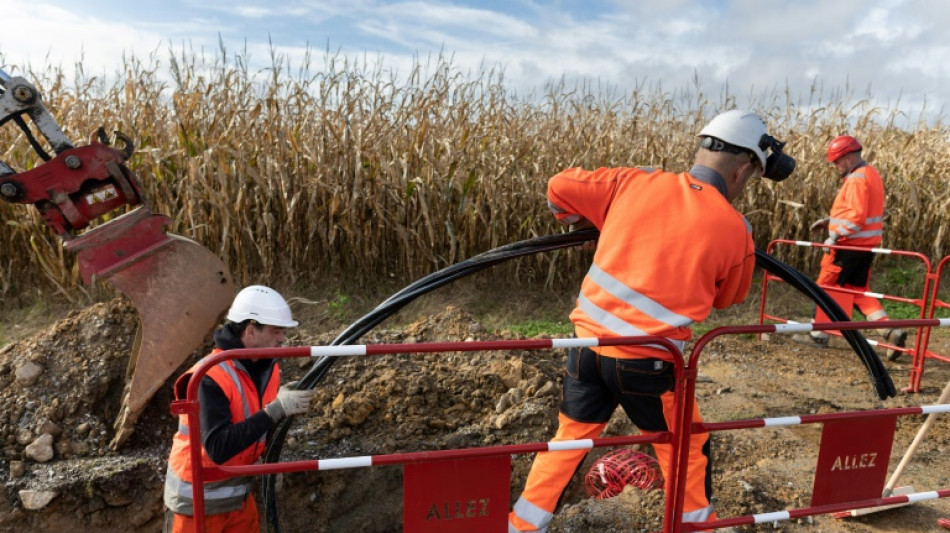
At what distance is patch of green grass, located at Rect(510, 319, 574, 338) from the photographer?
6.62 meters

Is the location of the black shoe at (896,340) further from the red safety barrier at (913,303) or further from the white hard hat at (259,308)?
the white hard hat at (259,308)

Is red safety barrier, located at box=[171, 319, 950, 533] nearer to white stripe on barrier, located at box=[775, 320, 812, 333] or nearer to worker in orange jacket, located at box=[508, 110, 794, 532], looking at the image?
white stripe on barrier, located at box=[775, 320, 812, 333]

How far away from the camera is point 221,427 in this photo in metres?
2.50

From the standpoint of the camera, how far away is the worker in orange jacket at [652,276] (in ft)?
8.40

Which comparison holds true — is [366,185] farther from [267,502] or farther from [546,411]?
[267,502]

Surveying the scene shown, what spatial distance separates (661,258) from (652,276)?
0.08 meters

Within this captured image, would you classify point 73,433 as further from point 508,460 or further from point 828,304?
point 828,304

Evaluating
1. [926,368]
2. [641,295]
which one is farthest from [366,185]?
[926,368]

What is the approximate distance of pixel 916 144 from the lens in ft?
34.1

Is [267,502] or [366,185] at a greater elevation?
[366,185]

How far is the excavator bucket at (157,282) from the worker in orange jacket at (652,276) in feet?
6.64

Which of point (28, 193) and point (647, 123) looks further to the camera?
point (647, 123)

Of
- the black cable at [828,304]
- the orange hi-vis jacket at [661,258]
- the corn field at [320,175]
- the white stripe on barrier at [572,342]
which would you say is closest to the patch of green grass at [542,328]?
the corn field at [320,175]

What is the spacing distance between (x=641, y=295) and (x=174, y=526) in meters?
2.21
